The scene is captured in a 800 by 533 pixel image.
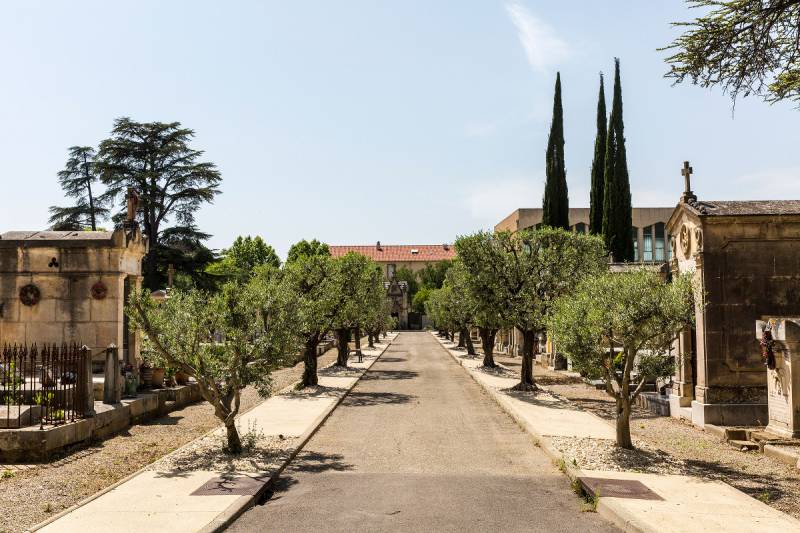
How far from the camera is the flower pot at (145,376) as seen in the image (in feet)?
58.9

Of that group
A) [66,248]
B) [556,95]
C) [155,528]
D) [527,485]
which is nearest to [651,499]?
[527,485]

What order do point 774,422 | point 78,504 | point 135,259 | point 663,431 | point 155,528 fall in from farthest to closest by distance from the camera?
point 135,259
point 663,431
point 774,422
point 78,504
point 155,528

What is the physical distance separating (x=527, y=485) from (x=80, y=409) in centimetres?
881

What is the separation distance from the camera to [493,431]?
50.4ft

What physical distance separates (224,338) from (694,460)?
8911mm

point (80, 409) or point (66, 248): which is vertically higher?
point (66, 248)

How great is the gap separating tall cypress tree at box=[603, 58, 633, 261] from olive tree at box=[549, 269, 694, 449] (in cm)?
4152

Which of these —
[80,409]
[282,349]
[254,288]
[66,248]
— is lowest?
[80,409]

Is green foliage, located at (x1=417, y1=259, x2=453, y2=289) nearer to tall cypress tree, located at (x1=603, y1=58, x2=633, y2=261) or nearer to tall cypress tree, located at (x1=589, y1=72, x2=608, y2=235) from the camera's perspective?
tall cypress tree, located at (x1=589, y1=72, x2=608, y2=235)

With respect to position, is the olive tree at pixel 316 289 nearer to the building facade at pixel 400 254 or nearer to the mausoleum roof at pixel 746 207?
the mausoleum roof at pixel 746 207

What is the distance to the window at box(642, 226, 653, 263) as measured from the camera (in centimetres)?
6988

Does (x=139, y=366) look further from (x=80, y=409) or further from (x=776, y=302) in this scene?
(x=776, y=302)

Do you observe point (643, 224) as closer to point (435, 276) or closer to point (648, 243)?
point (648, 243)

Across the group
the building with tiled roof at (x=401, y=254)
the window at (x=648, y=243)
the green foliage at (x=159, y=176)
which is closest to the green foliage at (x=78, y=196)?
the green foliage at (x=159, y=176)
